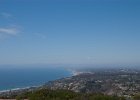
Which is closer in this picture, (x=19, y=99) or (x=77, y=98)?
(x=77, y=98)

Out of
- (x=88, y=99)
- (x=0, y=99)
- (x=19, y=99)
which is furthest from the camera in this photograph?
(x=0, y=99)

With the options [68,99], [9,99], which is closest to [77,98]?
[68,99]

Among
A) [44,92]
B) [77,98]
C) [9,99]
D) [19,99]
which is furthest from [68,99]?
[9,99]

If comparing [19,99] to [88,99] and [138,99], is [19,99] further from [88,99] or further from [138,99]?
[138,99]

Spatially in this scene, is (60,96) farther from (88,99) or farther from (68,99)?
(88,99)

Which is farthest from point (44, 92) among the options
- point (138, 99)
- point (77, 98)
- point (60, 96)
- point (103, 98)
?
point (138, 99)

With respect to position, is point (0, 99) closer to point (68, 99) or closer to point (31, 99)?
point (31, 99)

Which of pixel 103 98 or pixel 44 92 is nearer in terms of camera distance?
pixel 103 98

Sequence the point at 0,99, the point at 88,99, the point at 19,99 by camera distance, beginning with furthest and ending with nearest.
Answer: the point at 0,99
the point at 19,99
the point at 88,99
